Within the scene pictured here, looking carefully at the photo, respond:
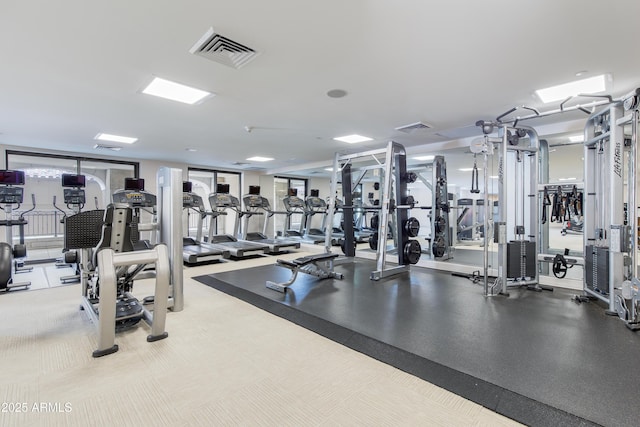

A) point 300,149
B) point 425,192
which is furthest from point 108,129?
point 425,192

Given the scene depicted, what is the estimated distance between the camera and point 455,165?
898cm

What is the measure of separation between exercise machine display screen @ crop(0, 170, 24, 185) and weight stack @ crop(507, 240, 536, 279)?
7.55 meters

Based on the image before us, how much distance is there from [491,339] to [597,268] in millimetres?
2082

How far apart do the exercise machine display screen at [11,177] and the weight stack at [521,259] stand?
297 inches

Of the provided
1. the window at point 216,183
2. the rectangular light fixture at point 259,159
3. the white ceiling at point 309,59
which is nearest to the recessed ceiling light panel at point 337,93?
the white ceiling at point 309,59

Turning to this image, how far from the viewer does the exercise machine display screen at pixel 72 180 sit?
557 cm

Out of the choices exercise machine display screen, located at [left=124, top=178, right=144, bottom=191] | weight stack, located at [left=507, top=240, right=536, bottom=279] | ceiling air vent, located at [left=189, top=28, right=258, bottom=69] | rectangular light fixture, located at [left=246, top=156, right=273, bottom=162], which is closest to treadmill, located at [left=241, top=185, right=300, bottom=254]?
rectangular light fixture, located at [left=246, top=156, right=273, bottom=162]

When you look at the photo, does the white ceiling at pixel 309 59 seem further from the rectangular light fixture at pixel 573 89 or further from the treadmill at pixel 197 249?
the treadmill at pixel 197 249

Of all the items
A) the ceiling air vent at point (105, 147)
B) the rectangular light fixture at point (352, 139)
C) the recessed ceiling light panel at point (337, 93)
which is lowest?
the recessed ceiling light panel at point (337, 93)

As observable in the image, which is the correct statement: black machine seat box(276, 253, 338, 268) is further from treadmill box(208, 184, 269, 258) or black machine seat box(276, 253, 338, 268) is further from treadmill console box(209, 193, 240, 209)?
treadmill console box(209, 193, 240, 209)

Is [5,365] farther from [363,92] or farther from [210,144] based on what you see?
[210,144]

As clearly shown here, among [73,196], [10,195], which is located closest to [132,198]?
[73,196]

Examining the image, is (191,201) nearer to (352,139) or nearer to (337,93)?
(352,139)

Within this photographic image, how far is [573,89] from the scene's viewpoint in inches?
136
